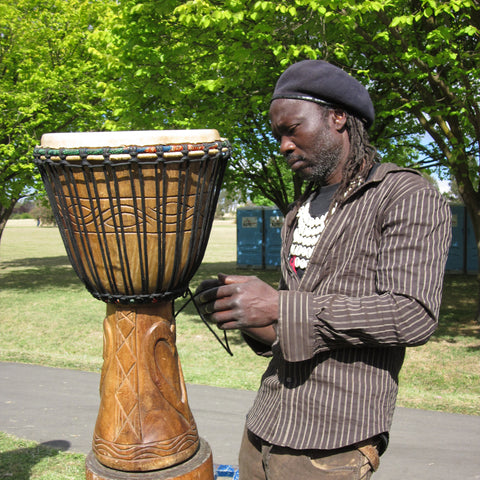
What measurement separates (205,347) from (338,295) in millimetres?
6117

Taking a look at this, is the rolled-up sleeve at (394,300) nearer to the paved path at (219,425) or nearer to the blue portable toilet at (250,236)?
the paved path at (219,425)

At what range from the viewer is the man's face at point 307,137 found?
60.8 inches

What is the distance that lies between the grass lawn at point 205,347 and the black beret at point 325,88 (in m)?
4.08

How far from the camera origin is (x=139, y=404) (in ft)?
6.06

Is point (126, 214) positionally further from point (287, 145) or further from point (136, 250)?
point (287, 145)

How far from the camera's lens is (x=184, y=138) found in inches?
70.5

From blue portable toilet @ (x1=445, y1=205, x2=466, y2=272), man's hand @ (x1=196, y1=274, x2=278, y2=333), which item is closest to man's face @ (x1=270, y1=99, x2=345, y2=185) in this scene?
man's hand @ (x1=196, y1=274, x2=278, y2=333)

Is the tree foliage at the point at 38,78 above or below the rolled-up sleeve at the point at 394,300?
above

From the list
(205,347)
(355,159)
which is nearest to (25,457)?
(355,159)

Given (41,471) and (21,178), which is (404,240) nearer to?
(41,471)

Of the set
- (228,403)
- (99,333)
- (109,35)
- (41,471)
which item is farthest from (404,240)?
(109,35)

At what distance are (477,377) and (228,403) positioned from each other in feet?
9.68

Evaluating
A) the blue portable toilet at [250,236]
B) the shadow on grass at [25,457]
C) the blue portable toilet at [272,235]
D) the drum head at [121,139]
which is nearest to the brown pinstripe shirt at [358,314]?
the drum head at [121,139]

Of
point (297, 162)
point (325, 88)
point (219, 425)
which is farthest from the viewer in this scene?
point (219, 425)
